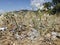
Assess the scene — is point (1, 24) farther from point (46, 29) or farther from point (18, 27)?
point (46, 29)

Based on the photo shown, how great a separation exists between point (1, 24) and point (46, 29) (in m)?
1.14

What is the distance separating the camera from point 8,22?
494 centimetres

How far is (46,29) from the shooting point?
4.57 m

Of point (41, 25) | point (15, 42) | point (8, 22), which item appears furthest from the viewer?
point (8, 22)

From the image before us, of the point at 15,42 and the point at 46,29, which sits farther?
the point at 46,29

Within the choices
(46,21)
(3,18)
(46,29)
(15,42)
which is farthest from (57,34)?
(3,18)

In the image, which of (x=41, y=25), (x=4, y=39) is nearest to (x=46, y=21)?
(x=41, y=25)

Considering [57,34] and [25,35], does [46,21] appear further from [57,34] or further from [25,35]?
[25,35]

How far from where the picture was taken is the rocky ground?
4.09 meters

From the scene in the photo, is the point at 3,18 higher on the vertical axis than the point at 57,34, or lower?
higher

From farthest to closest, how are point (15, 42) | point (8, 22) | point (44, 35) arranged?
point (8, 22)
point (44, 35)
point (15, 42)

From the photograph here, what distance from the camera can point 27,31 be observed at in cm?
450

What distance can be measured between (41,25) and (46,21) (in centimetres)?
50

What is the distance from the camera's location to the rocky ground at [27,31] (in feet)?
13.4
